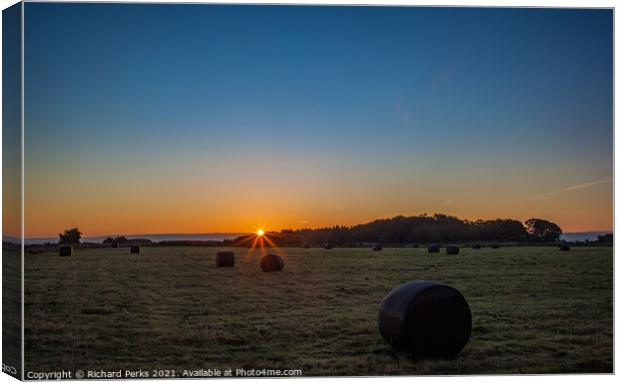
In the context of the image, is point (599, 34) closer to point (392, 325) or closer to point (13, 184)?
point (392, 325)

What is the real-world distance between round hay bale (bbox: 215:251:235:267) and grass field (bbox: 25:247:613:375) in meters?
2.02

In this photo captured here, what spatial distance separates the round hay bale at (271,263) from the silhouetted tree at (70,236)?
7980mm

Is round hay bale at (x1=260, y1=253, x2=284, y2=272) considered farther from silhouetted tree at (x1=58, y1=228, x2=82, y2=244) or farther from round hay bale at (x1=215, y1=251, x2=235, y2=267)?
silhouetted tree at (x1=58, y1=228, x2=82, y2=244)

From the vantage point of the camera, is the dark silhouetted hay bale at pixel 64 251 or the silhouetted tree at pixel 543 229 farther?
the silhouetted tree at pixel 543 229

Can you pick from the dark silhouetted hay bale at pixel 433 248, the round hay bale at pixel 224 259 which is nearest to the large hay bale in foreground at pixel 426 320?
the round hay bale at pixel 224 259

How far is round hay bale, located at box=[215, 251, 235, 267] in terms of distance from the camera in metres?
21.5

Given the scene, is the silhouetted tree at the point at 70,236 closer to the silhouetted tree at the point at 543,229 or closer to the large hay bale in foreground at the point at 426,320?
the large hay bale in foreground at the point at 426,320

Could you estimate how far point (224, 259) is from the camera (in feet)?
72.4

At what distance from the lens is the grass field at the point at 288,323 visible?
382 inches

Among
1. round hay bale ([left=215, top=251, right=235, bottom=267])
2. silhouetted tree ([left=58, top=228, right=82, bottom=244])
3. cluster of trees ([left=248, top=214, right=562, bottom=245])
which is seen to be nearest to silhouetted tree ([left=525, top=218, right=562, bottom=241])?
cluster of trees ([left=248, top=214, right=562, bottom=245])

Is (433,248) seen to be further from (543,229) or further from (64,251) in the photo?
(64,251)

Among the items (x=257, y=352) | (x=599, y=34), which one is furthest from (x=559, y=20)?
(x=257, y=352)

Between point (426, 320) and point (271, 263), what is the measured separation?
11778 millimetres

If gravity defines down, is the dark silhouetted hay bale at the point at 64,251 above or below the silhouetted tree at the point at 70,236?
below
